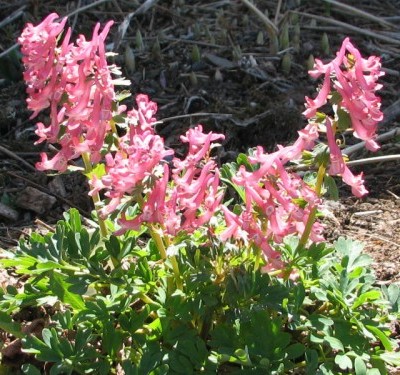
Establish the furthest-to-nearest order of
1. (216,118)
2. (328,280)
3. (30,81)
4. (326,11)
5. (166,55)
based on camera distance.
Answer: (326,11), (166,55), (216,118), (328,280), (30,81)

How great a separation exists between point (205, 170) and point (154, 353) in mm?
A: 647

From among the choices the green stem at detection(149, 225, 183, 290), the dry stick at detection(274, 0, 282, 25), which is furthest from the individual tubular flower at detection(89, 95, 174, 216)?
the dry stick at detection(274, 0, 282, 25)

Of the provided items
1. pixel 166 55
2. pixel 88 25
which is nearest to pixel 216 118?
pixel 166 55

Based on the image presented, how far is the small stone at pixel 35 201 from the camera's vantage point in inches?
162

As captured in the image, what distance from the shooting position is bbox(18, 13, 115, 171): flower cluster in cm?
247

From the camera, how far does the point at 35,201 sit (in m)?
4.15

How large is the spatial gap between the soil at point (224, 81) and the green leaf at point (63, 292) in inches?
43.5

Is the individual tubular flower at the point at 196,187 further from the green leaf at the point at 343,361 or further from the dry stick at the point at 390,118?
the dry stick at the point at 390,118

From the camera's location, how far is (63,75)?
2514mm

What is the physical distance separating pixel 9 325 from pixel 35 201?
1.37 metres

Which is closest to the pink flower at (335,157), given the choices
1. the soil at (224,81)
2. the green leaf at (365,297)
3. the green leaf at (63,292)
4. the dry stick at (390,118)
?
the green leaf at (365,297)

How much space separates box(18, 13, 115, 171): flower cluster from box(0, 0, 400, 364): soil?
135cm

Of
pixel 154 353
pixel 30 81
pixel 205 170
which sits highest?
pixel 30 81

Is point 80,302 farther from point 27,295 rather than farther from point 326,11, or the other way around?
point 326,11
